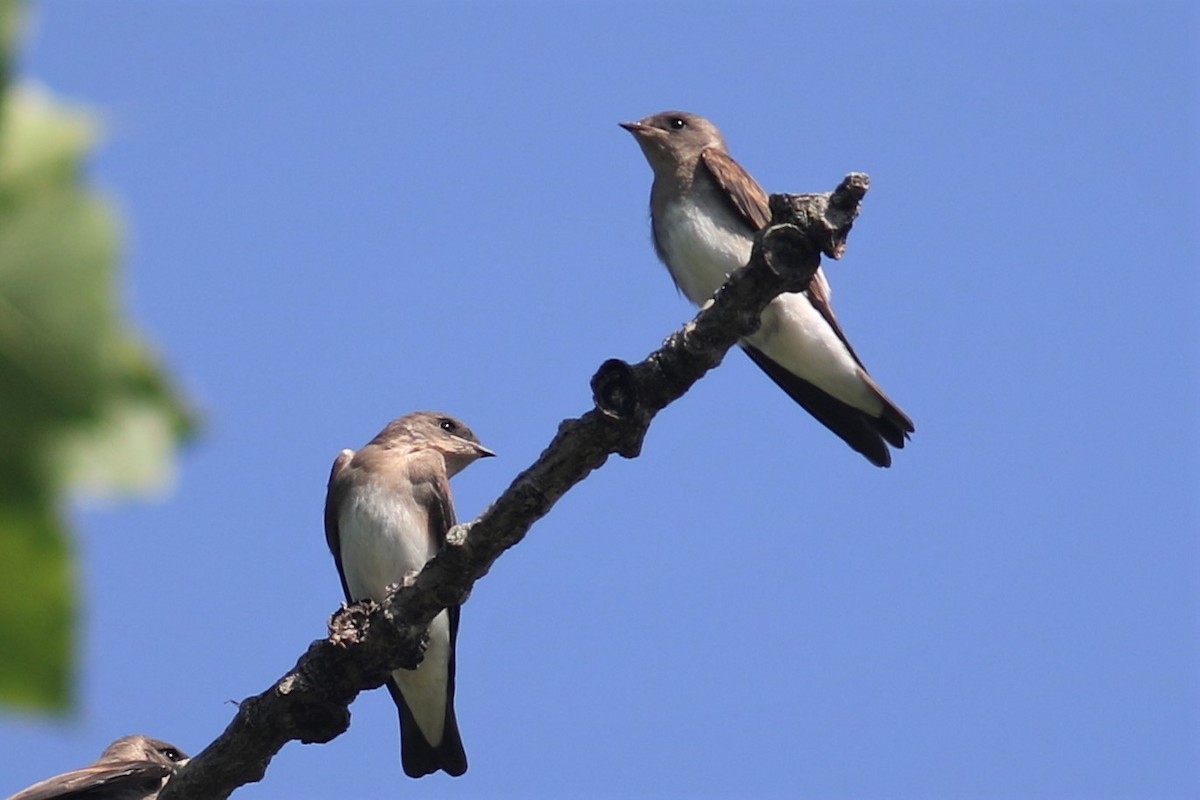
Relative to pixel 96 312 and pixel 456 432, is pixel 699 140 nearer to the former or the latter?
pixel 456 432

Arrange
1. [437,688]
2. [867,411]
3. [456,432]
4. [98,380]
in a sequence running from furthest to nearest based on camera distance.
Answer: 1. [456,432]
2. [437,688]
3. [867,411]
4. [98,380]

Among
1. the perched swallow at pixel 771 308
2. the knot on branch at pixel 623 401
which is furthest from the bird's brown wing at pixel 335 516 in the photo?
the knot on branch at pixel 623 401

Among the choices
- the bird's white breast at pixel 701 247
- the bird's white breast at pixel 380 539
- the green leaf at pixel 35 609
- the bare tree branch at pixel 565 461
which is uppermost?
the bird's white breast at pixel 701 247

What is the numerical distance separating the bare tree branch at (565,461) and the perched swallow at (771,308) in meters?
3.16

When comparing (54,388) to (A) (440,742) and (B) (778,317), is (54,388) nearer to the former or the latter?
(B) (778,317)

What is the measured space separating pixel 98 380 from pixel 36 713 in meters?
0.25

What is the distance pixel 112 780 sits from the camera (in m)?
8.91

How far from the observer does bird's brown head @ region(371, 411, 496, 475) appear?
10.5 metres

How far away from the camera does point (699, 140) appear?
400 inches

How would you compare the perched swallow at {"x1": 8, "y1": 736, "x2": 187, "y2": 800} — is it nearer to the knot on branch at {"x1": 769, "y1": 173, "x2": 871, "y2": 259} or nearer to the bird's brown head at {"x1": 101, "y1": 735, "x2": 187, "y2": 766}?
the bird's brown head at {"x1": 101, "y1": 735, "x2": 187, "y2": 766}

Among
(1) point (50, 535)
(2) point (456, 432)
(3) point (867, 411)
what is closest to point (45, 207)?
(1) point (50, 535)

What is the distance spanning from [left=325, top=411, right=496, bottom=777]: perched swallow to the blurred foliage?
846 centimetres

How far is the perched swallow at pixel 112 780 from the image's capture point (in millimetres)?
8727

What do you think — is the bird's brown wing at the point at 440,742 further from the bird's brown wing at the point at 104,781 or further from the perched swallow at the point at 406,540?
the bird's brown wing at the point at 104,781
